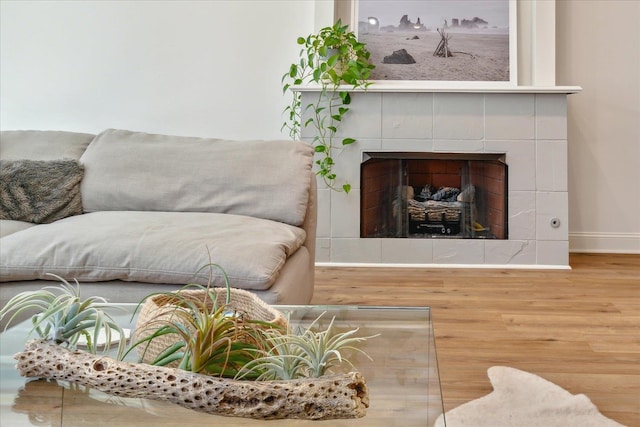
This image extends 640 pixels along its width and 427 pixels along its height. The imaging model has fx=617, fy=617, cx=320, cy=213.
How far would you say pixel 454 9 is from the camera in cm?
419

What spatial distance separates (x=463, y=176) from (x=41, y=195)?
2.63 m

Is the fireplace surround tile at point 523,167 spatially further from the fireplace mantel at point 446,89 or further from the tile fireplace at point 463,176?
the fireplace mantel at point 446,89

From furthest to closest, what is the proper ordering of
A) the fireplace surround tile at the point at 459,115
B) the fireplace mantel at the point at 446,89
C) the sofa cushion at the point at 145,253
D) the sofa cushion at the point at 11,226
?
the fireplace surround tile at the point at 459,115 → the fireplace mantel at the point at 446,89 → the sofa cushion at the point at 11,226 → the sofa cushion at the point at 145,253

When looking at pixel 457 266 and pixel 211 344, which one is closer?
pixel 211 344

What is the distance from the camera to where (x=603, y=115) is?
427cm

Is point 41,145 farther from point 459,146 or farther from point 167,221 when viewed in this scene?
point 459,146

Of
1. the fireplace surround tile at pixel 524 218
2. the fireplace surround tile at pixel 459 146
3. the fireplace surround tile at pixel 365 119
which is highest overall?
the fireplace surround tile at pixel 365 119

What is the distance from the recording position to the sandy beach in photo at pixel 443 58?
4.15 meters

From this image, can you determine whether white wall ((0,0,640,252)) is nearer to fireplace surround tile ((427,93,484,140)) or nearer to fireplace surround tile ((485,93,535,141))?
fireplace surround tile ((485,93,535,141))

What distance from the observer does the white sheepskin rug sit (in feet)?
5.29

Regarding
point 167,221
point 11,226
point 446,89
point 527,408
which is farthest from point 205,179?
point 446,89

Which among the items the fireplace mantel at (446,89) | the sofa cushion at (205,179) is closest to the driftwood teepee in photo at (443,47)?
the fireplace mantel at (446,89)

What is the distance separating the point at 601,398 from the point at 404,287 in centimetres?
159

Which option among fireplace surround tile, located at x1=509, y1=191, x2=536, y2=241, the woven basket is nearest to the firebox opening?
fireplace surround tile, located at x1=509, y1=191, x2=536, y2=241
